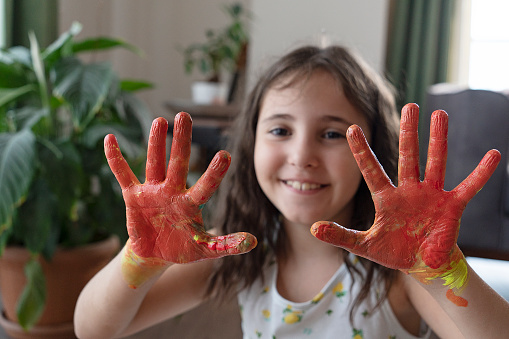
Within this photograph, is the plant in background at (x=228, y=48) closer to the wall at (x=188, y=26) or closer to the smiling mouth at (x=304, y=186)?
the wall at (x=188, y=26)

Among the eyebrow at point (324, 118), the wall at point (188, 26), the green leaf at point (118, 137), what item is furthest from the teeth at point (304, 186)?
the wall at point (188, 26)

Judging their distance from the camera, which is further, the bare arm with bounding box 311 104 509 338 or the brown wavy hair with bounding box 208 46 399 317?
the brown wavy hair with bounding box 208 46 399 317

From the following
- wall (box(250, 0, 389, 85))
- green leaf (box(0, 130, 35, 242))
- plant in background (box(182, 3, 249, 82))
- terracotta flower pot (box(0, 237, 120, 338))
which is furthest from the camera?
wall (box(250, 0, 389, 85))

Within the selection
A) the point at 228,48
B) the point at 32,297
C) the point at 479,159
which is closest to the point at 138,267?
the point at 32,297

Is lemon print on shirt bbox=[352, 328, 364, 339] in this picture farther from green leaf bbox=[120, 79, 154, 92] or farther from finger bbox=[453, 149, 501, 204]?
green leaf bbox=[120, 79, 154, 92]

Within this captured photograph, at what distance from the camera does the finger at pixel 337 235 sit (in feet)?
1.80

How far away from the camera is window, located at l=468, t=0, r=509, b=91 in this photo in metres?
3.93

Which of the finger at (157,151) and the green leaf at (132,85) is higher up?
the green leaf at (132,85)

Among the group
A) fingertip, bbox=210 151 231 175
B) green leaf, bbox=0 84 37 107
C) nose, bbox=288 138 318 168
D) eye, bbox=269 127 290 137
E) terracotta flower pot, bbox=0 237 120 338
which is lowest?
terracotta flower pot, bbox=0 237 120 338

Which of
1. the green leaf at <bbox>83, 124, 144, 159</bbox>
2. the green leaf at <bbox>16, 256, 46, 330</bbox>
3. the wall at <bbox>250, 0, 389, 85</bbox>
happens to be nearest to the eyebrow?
the green leaf at <bbox>83, 124, 144, 159</bbox>

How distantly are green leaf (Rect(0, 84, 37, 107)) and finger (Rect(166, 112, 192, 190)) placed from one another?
1.10m

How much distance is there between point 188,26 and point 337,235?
12.3ft

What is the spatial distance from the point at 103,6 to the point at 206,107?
1.29 meters

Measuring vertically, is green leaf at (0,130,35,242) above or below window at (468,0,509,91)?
below
